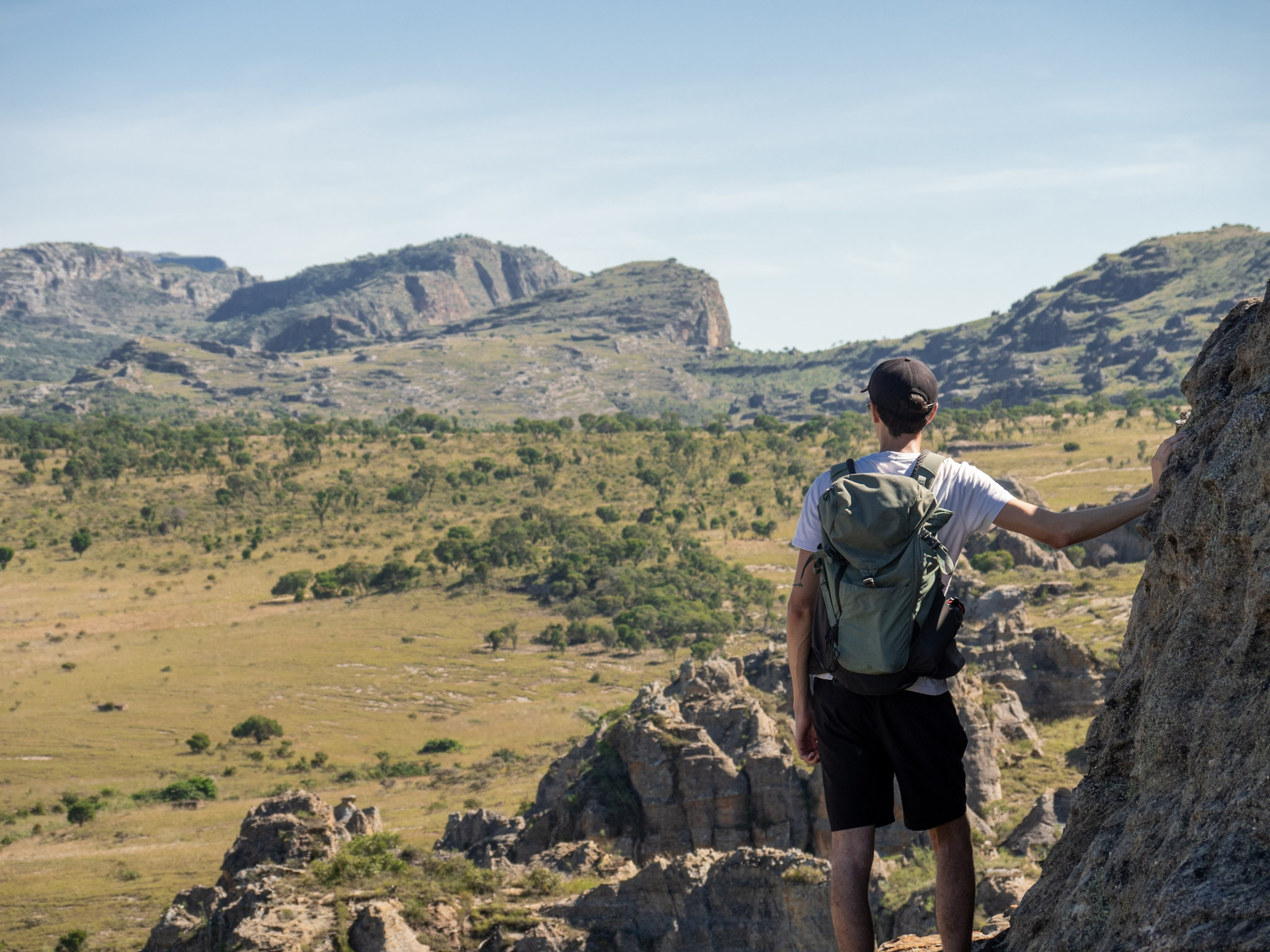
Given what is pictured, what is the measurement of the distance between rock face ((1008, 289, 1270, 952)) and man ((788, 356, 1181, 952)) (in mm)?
338

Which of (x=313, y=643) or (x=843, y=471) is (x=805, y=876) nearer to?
(x=843, y=471)

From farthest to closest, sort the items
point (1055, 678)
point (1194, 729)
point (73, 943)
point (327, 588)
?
point (327, 588) → point (1055, 678) → point (73, 943) → point (1194, 729)

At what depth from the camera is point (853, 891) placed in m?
4.08

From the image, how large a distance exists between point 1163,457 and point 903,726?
5.23 feet

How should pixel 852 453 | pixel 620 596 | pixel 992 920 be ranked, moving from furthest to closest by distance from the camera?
pixel 852 453
pixel 620 596
pixel 992 920

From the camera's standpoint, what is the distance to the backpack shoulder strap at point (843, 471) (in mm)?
4033

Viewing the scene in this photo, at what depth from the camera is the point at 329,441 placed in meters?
106

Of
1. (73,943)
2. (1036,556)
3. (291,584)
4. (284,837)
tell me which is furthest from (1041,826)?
(291,584)

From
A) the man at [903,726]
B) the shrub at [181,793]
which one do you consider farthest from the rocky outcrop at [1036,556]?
the man at [903,726]

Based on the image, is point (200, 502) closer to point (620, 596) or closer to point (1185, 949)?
point (620, 596)

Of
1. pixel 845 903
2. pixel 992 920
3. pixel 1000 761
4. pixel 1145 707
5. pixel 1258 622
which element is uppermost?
pixel 1258 622

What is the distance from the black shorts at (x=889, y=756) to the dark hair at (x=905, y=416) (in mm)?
1000

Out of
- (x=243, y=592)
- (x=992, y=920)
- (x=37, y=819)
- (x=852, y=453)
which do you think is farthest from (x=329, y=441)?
(x=992, y=920)

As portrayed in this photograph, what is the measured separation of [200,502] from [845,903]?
8872cm
